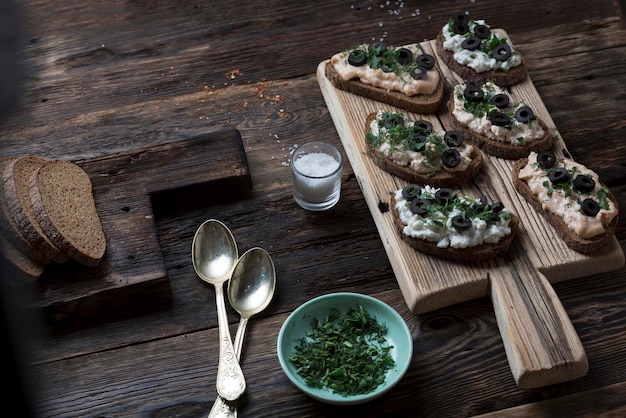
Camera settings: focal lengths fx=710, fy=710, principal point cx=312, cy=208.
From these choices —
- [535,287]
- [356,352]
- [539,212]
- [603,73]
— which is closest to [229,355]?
[356,352]

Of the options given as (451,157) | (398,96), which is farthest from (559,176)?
(398,96)

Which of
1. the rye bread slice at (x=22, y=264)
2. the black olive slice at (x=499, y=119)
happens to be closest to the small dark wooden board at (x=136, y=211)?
the rye bread slice at (x=22, y=264)

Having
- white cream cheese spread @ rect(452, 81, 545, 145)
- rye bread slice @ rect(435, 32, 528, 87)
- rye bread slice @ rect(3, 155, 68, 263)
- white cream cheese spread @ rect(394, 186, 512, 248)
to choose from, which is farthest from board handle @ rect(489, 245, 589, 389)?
rye bread slice @ rect(3, 155, 68, 263)

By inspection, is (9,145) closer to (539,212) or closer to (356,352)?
(356,352)

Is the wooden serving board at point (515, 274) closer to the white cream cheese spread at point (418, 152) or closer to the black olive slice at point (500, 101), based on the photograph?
the white cream cheese spread at point (418, 152)

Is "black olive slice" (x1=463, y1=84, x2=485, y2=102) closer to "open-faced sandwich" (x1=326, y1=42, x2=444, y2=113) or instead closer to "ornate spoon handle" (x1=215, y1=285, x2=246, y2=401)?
"open-faced sandwich" (x1=326, y1=42, x2=444, y2=113)
